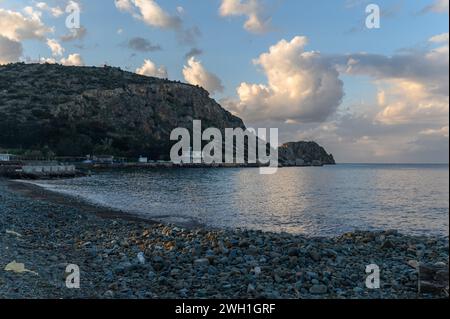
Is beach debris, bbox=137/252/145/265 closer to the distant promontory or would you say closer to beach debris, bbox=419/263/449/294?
beach debris, bbox=419/263/449/294

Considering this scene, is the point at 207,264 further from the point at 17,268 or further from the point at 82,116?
the point at 82,116

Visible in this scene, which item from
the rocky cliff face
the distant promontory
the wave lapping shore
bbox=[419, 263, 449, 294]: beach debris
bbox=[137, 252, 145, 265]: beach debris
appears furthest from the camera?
the rocky cliff face

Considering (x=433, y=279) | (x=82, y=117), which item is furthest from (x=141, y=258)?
(x=82, y=117)

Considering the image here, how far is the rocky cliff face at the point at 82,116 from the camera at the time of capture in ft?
482

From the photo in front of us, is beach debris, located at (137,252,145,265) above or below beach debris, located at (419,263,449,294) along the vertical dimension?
below

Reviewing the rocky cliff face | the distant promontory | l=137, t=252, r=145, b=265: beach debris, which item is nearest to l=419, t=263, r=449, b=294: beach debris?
l=137, t=252, r=145, b=265: beach debris

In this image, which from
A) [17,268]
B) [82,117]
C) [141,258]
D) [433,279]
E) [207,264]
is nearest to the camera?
[433,279]

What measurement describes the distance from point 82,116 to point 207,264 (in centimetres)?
16561

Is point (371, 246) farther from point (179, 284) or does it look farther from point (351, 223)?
point (351, 223)

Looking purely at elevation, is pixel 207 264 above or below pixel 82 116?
below

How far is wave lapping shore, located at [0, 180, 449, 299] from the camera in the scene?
992cm

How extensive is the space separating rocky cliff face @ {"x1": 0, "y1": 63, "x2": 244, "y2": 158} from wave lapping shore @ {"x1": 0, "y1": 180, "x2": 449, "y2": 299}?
135736 millimetres

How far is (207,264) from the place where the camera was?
40.2 ft
